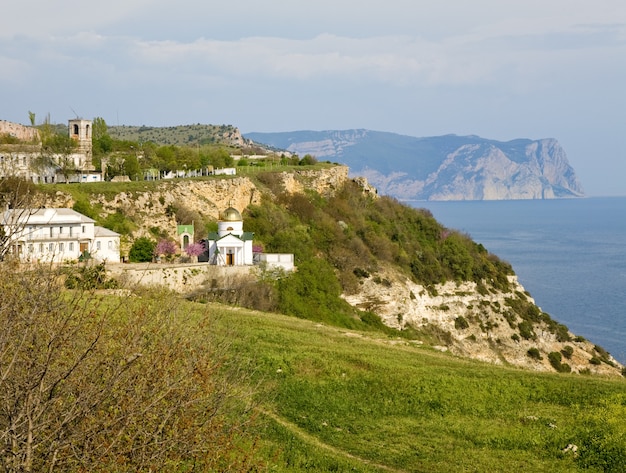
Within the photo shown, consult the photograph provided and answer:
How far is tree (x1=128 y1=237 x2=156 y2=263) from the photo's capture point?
46.2 metres

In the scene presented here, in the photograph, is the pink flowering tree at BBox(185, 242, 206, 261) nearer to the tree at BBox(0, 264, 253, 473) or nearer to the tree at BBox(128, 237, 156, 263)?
the tree at BBox(128, 237, 156, 263)

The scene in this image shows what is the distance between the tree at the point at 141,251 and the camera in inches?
1820

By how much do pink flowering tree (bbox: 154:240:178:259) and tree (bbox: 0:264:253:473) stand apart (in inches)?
1373

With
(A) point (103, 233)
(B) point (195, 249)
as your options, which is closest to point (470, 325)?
(B) point (195, 249)

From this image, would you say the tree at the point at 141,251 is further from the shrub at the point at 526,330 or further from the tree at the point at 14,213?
the tree at the point at 14,213

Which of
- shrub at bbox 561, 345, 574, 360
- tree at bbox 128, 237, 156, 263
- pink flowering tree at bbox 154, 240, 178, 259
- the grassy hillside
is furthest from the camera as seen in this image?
the grassy hillside

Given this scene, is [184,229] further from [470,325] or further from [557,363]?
[557,363]

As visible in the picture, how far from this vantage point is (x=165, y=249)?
48.1 m

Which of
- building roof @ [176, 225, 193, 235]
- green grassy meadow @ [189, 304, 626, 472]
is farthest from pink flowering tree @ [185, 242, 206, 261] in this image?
green grassy meadow @ [189, 304, 626, 472]

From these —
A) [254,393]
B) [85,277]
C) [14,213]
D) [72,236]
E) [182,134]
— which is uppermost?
[182,134]

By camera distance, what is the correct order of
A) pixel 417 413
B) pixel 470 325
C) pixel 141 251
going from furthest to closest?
pixel 470 325
pixel 141 251
pixel 417 413

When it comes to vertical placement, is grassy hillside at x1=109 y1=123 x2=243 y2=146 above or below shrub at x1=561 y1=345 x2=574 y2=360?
above

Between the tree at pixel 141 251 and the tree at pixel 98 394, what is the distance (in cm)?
3374

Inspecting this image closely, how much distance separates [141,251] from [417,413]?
96.3ft
